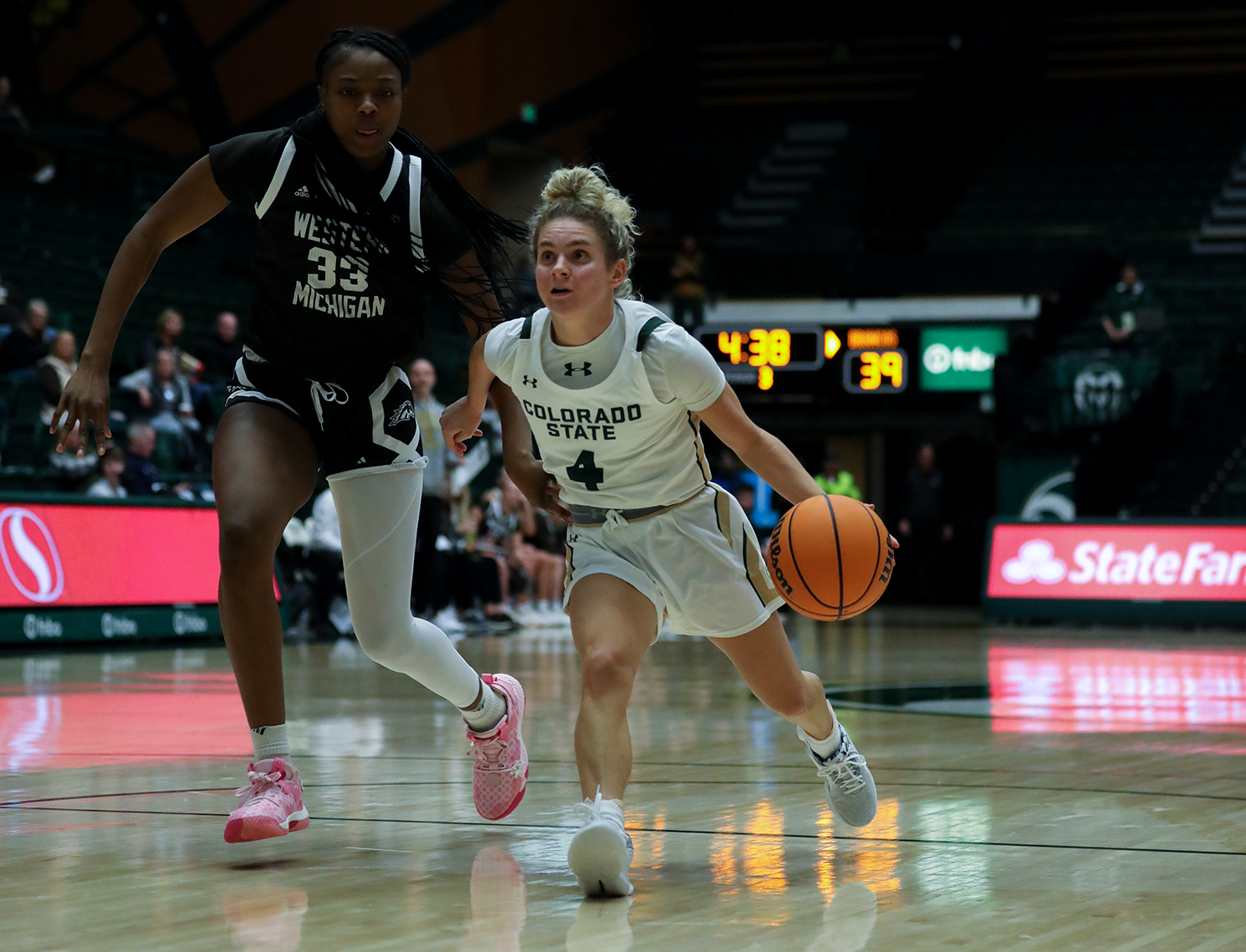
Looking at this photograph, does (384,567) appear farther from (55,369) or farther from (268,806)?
(55,369)

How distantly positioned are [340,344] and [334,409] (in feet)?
0.55

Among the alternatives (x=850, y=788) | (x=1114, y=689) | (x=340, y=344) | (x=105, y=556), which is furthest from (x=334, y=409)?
(x=105, y=556)

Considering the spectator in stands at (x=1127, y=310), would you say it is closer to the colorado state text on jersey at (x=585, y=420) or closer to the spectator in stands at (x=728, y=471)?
the spectator in stands at (x=728, y=471)

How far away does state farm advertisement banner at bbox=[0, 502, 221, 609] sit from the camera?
11.0 meters

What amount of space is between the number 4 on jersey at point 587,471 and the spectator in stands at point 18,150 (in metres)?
13.8

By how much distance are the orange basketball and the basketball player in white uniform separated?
101mm

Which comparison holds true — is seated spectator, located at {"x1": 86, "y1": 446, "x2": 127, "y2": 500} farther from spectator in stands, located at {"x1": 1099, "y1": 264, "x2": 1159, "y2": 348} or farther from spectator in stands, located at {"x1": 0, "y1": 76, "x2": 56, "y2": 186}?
spectator in stands, located at {"x1": 1099, "y1": 264, "x2": 1159, "y2": 348}

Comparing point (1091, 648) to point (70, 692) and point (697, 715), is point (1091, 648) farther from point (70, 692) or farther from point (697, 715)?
point (70, 692)

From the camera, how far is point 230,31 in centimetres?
2325

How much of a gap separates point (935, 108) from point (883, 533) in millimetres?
23544

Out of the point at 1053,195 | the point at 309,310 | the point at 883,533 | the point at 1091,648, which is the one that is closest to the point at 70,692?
the point at 309,310

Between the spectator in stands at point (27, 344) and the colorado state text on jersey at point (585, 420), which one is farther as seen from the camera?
the spectator in stands at point (27, 344)

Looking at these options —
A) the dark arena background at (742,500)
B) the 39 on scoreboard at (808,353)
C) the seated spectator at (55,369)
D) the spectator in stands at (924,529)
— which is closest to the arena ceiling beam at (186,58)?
the dark arena background at (742,500)

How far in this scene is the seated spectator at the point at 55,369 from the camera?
1248 centimetres
